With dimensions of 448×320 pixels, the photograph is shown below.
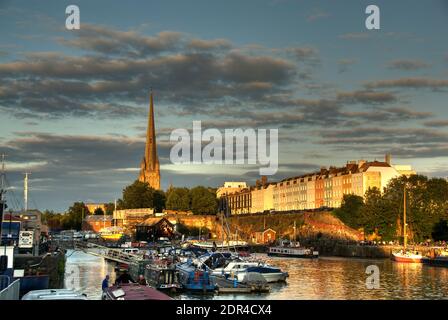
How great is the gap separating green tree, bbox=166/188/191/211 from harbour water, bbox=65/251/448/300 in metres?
96.8

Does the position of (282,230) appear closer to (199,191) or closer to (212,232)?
(212,232)

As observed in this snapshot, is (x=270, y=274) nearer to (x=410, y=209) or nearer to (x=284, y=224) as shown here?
(x=410, y=209)

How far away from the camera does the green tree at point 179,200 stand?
157750mm

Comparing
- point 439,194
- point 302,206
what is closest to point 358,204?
point 439,194

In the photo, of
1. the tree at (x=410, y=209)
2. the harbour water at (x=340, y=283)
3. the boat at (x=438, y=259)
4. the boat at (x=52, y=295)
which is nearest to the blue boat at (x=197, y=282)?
the harbour water at (x=340, y=283)

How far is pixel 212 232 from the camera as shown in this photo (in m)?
146

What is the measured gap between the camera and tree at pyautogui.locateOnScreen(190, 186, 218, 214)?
156 meters

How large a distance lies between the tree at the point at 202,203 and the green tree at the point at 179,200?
1398 mm

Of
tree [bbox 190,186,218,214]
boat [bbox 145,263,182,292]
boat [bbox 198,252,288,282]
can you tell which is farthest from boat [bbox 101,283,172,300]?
tree [bbox 190,186,218,214]

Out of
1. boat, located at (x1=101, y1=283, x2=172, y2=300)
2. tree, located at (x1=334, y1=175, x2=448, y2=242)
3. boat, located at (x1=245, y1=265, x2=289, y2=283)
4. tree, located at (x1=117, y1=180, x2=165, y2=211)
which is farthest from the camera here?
tree, located at (x1=117, y1=180, x2=165, y2=211)

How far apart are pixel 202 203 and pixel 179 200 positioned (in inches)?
267

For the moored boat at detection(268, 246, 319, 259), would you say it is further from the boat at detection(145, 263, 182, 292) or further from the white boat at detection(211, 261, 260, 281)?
the boat at detection(145, 263, 182, 292)

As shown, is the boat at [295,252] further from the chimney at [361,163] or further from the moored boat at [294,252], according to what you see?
the chimney at [361,163]
